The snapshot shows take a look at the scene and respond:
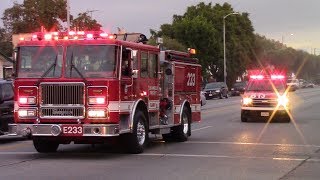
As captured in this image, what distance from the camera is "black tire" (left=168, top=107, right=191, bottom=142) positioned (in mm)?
16562

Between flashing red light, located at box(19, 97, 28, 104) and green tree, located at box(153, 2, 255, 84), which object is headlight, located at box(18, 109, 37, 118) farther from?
green tree, located at box(153, 2, 255, 84)

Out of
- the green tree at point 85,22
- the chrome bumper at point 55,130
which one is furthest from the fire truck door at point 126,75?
the green tree at point 85,22

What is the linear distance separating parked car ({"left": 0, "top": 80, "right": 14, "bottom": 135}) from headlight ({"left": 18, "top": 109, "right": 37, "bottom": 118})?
137 inches

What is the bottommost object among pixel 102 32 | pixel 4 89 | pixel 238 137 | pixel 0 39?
pixel 238 137

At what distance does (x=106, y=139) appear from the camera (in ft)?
42.0

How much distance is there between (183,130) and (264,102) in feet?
26.5

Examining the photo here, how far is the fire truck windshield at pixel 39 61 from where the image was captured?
41.7 feet

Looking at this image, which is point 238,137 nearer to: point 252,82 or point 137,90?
point 137,90

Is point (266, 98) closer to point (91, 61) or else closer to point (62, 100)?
point (91, 61)

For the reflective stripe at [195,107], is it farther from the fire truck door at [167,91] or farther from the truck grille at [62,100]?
the truck grille at [62,100]

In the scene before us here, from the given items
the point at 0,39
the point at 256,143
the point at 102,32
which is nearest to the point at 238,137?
the point at 256,143

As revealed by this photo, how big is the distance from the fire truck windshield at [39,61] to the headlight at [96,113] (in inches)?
44.7

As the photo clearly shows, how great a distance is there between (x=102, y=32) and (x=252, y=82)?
13279mm

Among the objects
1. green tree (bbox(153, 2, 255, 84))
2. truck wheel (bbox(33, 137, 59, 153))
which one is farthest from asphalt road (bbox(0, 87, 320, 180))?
green tree (bbox(153, 2, 255, 84))
